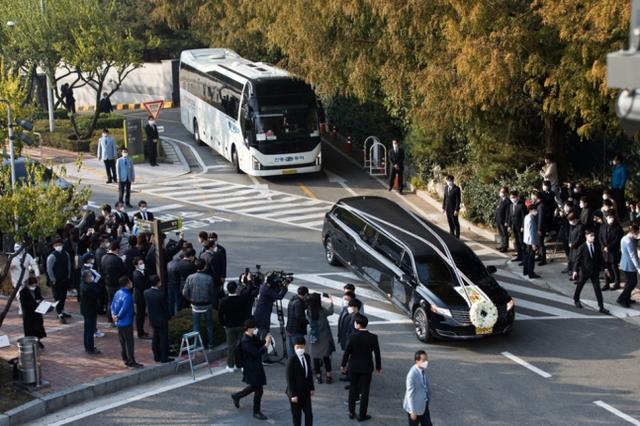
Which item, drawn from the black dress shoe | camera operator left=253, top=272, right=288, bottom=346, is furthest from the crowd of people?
the black dress shoe

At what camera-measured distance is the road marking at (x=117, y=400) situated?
1443 centimetres

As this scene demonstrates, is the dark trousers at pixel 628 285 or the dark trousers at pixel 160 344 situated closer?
the dark trousers at pixel 160 344

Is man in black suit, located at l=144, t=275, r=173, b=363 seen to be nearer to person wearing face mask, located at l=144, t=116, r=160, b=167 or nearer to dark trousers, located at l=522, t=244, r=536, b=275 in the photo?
dark trousers, located at l=522, t=244, r=536, b=275

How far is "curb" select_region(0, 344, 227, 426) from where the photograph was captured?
46.9 ft

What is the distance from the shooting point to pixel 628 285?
19.5 meters

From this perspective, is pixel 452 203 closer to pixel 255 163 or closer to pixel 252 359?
pixel 255 163

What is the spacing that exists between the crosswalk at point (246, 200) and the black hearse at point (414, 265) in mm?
4918

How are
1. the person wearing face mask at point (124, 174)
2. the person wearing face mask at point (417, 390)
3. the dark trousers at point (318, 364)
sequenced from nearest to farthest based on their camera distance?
1. the person wearing face mask at point (417, 390)
2. the dark trousers at point (318, 364)
3. the person wearing face mask at point (124, 174)

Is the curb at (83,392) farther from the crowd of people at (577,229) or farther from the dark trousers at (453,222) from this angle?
the dark trousers at (453,222)

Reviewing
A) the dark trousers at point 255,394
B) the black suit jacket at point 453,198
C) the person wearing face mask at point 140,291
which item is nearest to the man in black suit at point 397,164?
the black suit jacket at point 453,198

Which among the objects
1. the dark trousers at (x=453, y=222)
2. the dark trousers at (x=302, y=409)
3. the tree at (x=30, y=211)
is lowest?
the dark trousers at (x=302, y=409)

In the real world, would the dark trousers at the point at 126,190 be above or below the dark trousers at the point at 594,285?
above

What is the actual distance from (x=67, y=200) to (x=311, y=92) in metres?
15.4

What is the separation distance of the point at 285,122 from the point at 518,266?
10.9 metres
